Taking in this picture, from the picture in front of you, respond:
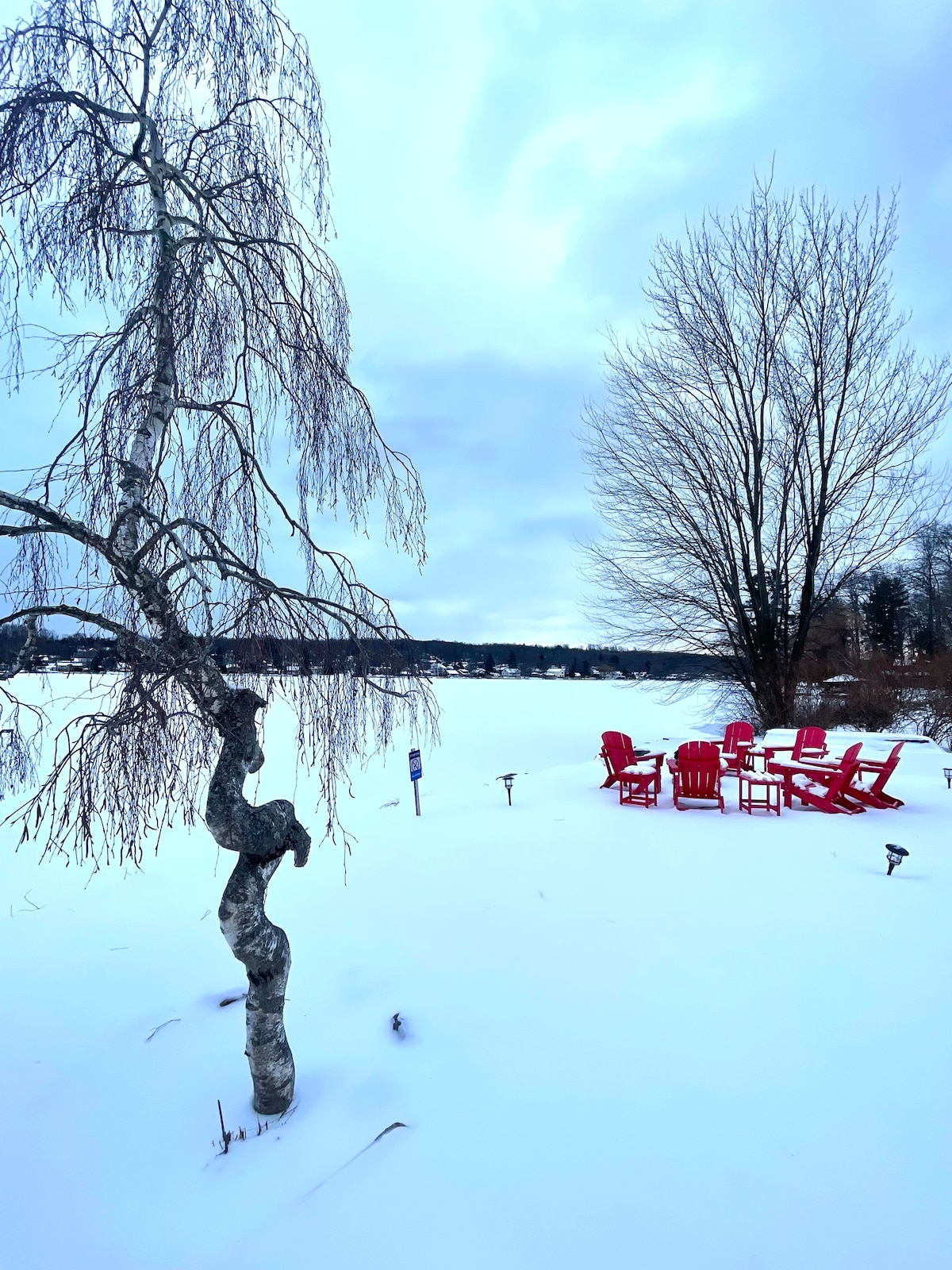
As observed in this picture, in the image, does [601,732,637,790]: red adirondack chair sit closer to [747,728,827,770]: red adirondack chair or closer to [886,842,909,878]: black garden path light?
[747,728,827,770]: red adirondack chair

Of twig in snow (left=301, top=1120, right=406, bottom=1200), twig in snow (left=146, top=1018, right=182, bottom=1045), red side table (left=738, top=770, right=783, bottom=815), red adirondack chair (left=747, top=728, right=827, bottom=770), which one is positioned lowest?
twig in snow (left=146, top=1018, right=182, bottom=1045)

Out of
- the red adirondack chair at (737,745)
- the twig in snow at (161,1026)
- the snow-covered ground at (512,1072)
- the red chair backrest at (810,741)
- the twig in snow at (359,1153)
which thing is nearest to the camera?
the snow-covered ground at (512,1072)

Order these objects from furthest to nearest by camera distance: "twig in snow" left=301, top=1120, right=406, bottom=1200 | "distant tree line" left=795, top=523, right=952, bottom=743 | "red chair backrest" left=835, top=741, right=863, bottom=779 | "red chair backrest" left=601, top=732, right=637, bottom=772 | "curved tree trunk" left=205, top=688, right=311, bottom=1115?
"distant tree line" left=795, top=523, right=952, bottom=743 → "red chair backrest" left=601, top=732, right=637, bottom=772 → "red chair backrest" left=835, top=741, right=863, bottom=779 → "curved tree trunk" left=205, top=688, right=311, bottom=1115 → "twig in snow" left=301, top=1120, right=406, bottom=1200

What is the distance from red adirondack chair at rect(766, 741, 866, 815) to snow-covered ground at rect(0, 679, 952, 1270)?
1.51m

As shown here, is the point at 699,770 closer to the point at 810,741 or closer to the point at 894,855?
the point at 810,741

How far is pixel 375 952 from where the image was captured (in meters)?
4.04

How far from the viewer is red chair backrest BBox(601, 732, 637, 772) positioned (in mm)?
8141

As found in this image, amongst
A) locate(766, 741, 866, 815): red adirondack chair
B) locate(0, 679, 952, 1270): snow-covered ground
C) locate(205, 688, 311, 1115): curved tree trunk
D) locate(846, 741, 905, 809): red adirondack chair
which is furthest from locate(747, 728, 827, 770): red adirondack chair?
locate(205, 688, 311, 1115): curved tree trunk

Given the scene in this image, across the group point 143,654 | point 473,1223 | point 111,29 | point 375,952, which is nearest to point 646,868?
point 375,952

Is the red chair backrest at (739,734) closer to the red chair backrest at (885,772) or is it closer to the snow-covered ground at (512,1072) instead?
the red chair backrest at (885,772)

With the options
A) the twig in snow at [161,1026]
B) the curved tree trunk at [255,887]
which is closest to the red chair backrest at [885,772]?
the curved tree trunk at [255,887]

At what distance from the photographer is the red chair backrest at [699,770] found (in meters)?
7.56

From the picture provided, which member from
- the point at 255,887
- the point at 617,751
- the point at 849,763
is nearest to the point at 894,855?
the point at 849,763

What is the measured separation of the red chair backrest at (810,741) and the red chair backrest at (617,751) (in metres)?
2.55
